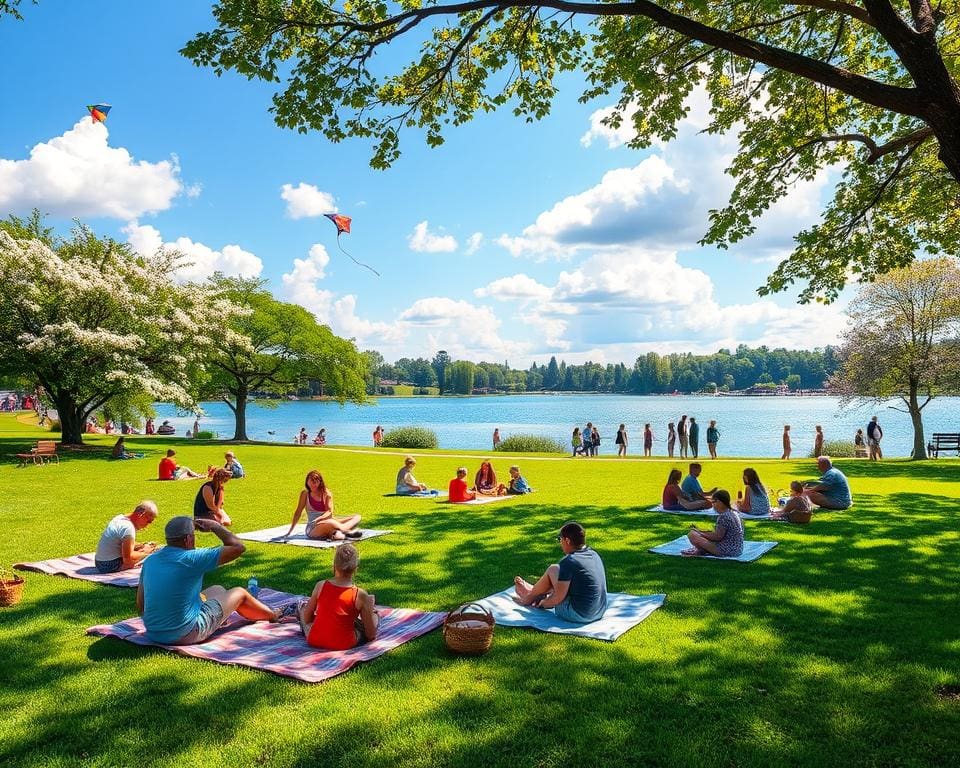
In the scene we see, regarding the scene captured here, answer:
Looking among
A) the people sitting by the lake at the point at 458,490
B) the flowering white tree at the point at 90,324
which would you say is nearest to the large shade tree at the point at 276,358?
the flowering white tree at the point at 90,324

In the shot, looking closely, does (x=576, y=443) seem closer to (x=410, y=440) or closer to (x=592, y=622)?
(x=410, y=440)

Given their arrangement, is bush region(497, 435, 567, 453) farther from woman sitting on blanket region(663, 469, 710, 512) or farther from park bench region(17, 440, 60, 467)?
woman sitting on blanket region(663, 469, 710, 512)

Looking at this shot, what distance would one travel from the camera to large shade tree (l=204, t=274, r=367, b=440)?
43.5m

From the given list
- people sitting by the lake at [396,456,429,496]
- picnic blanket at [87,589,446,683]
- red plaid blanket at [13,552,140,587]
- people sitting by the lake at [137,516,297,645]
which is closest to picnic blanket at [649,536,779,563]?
picnic blanket at [87,589,446,683]

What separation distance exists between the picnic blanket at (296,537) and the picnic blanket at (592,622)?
3970 mm

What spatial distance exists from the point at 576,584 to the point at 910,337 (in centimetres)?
3135

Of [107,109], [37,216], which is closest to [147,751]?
[107,109]

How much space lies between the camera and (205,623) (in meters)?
6.41

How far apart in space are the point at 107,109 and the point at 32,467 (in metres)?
13.1

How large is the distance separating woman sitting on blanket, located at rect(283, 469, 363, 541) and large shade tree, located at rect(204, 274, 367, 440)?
1297 inches

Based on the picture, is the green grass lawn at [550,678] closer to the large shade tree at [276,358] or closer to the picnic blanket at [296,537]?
the picnic blanket at [296,537]

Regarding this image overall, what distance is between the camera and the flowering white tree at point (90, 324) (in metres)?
25.3

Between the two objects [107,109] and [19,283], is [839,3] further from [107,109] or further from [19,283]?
[19,283]

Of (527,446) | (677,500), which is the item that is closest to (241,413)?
(527,446)
